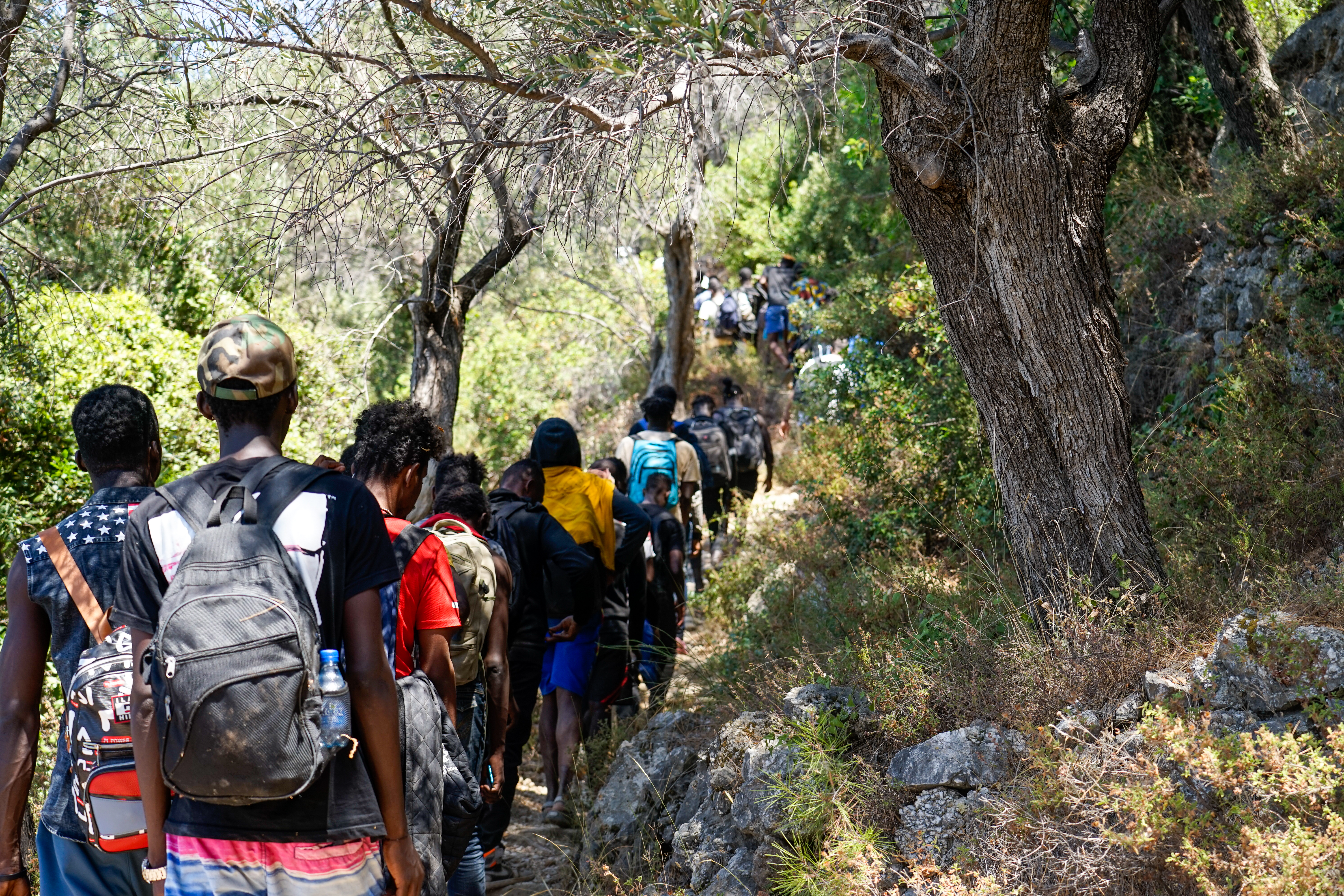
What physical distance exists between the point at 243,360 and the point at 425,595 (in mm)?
1201

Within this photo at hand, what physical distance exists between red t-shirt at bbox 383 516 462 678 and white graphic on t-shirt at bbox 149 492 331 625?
993 millimetres

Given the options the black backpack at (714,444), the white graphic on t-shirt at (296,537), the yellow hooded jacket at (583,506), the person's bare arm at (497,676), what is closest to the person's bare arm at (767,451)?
the black backpack at (714,444)

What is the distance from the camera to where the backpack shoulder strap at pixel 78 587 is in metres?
2.81

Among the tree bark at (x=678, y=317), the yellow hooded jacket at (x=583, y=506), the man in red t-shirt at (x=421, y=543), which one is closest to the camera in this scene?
the man in red t-shirt at (x=421, y=543)

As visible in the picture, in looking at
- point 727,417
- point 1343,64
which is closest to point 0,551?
point 727,417

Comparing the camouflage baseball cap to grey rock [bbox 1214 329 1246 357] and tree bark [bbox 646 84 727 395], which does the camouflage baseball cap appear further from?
grey rock [bbox 1214 329 1246 357]

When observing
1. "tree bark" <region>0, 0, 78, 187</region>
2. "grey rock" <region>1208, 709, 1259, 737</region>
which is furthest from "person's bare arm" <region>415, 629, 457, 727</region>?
"tree bark" <region>0, 0, 78, 187</region>

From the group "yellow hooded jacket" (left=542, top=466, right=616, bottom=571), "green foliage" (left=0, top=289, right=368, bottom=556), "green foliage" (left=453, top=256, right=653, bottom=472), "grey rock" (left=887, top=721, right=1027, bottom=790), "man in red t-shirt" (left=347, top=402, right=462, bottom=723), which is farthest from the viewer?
"green foliage" (left=453, top=256, right=653, bottom=472)

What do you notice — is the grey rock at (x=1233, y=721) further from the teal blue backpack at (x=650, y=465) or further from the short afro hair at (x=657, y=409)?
the short afro hair at (x=657, y=409)

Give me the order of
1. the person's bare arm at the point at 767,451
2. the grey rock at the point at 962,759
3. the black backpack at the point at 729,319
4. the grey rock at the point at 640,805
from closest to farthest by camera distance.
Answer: the grey rock at the point at 962,759, the grey rock at the point at 640,805, the person's bare arm at the point at 767,451, the black backpack at the point at 729,319

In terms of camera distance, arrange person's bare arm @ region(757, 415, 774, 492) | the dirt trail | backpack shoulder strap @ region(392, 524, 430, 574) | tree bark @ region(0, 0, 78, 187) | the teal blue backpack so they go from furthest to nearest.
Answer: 1. person's bare arm @ region(757, 415, 774, 492)
2. the teal blue backpack
3. the dirt trail
4. tree bark @ region(0, 0, 78, 187)
5. backpack shoulder strap @ region(392, 524, 430, 574)

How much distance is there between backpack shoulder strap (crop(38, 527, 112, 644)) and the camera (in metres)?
2.81

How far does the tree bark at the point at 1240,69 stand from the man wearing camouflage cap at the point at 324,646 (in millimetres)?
7275

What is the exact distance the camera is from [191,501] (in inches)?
93.4
